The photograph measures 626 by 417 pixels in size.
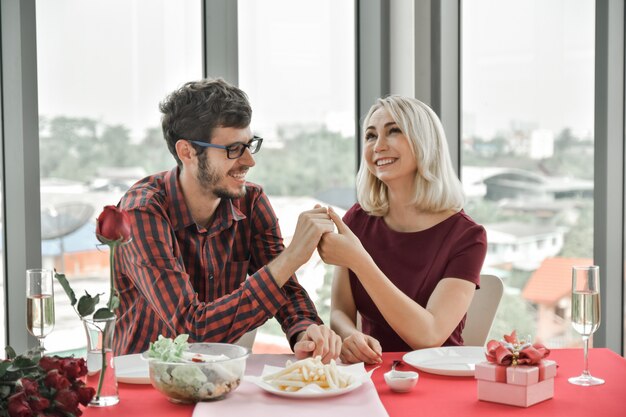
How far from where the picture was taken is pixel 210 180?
2.39 meters

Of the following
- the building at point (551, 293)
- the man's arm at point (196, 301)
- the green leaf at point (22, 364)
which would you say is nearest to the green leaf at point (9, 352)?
the green leaf at point (22, 364)

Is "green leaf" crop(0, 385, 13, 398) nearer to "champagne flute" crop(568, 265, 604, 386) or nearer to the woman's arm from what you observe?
the woman's arm

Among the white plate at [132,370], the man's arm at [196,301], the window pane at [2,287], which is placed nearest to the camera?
the white plate at [132,370]

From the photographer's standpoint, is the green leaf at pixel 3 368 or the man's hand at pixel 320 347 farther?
the man's hand at pixel 320 347

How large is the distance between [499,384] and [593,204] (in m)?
2.09

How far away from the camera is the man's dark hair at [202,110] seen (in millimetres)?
2398

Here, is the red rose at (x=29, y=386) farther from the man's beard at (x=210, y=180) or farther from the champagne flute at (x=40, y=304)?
the man's beard at (x=210, y=180)

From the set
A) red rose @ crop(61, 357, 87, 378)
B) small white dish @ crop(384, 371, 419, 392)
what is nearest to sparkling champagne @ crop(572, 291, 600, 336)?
small white dish @ crop(384, 371, 419, 392)

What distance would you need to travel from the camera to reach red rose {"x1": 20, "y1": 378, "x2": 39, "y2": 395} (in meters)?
1.37

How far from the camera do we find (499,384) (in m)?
1.65

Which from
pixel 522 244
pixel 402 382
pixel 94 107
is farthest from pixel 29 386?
pixel 522 244

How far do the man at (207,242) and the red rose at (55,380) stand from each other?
70 centimetres

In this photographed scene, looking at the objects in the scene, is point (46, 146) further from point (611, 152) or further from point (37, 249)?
point (611, 152)

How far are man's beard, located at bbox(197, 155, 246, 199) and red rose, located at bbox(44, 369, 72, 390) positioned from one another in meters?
1.05
